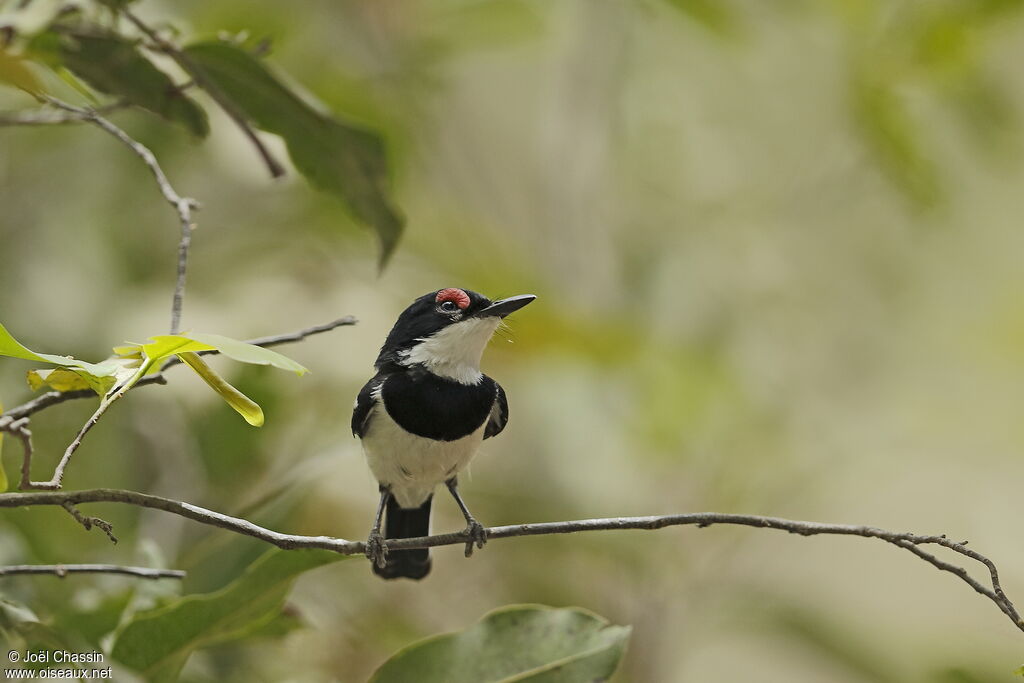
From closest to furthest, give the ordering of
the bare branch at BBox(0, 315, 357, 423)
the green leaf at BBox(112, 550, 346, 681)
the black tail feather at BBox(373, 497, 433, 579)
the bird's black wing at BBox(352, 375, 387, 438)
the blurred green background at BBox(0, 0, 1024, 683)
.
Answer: the bare branch at BBox(0, 315, 357, 423), the green leaf at BBox(112, 550, 346, 681), the bird's black wing at BBox(352, 375, 387, 438), the black tail feather at BBox(373, 497, 433, 579), the blurred green background at BBox(0, 0, 1024, 683)

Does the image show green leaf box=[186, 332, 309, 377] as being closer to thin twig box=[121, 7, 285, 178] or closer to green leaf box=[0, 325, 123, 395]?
green leaf box=[0, 325, 123, 395]

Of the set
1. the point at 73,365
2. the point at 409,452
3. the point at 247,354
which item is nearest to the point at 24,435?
the point at 73,365

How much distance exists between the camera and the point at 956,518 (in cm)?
307

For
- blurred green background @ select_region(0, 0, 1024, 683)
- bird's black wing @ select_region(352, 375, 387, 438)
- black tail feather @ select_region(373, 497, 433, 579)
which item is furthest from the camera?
blurred green background @ select_region(0, 0, 1024, 683)

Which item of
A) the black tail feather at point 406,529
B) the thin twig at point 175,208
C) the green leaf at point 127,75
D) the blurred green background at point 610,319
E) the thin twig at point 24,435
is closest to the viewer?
the thin twig at point 24,435

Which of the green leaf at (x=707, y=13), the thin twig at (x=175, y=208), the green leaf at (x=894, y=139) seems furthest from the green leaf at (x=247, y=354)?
the green leaf at (x=894, y=139)

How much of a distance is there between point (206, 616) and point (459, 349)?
45cm

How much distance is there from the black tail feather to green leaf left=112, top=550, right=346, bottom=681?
328mm

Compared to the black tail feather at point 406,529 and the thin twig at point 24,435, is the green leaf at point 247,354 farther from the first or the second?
the black tail feather at point 406,529

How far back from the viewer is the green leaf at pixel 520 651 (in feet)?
3.98

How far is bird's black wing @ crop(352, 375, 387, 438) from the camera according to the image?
1341 millimetres

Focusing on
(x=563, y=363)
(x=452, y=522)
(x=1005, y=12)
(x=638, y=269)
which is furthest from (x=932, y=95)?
(x=452, y=522)

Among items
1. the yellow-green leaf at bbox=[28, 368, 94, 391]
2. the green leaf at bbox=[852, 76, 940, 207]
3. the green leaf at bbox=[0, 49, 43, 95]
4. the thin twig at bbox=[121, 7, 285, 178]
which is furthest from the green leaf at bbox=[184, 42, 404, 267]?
the green leaf at bbox=[852, 76, 940, 207]

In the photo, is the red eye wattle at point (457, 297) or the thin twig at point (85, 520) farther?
the red eye wattle at point (457, 297)
